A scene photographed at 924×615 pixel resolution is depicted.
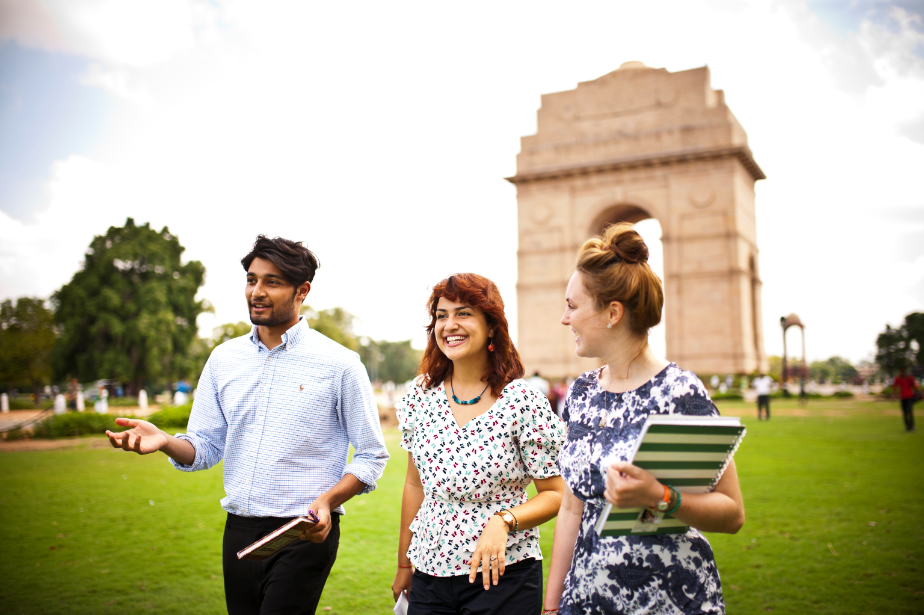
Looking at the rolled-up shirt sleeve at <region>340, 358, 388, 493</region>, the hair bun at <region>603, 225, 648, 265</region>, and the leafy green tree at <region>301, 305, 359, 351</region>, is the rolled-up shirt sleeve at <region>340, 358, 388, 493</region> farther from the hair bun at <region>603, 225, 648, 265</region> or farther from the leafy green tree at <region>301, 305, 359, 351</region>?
the leafy green tree at <region>301, 305, 359, 351</region>

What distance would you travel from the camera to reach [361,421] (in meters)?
3.11

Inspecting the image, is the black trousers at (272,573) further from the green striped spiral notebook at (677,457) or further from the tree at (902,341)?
the tree at (902,341)

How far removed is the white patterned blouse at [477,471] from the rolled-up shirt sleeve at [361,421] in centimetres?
28

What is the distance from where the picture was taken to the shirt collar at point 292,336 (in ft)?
10.5

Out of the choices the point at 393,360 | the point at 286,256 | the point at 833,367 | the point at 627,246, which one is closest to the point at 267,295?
the point at 286,256

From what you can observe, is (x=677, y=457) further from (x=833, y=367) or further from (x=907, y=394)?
(x=833, y=367)

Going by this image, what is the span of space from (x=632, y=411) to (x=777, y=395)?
31.2 metres

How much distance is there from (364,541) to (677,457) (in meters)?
5.45

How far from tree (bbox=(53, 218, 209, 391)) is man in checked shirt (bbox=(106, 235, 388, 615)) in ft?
121

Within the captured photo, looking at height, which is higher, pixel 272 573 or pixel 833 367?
pixel 833 367

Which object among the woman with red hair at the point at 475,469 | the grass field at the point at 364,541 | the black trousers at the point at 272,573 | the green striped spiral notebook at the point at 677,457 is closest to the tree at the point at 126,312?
the grass field at the point at 364,541

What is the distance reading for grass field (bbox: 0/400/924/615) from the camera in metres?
5.17

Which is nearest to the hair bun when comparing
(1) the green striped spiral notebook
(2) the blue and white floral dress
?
(2) the blue and white floral dress

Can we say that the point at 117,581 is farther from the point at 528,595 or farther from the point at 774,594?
the point at 774,594
